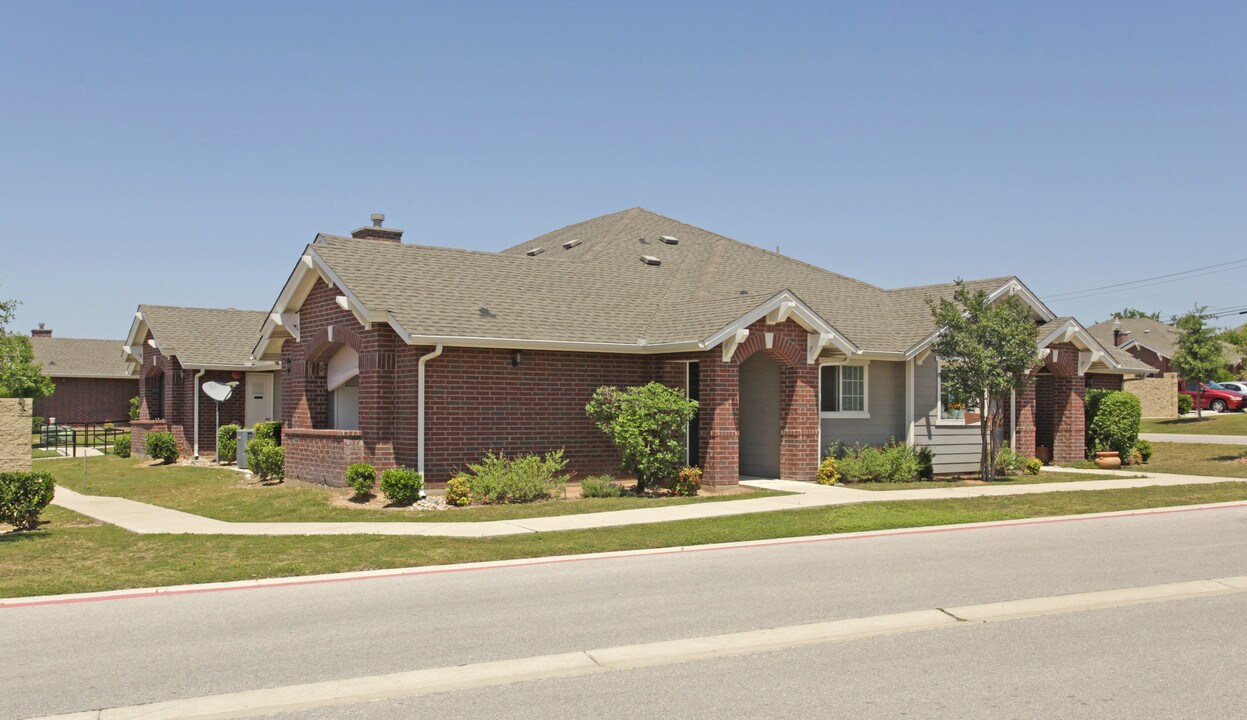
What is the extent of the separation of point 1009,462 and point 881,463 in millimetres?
3854

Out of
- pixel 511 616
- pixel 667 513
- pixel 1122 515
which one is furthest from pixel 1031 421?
pixel 511 616

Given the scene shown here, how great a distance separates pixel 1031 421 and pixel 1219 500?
586 centimetres

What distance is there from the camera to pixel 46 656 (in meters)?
7.88

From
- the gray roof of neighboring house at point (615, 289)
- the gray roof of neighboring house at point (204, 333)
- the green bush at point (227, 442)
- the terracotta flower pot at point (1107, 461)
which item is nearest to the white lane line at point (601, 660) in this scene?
the gray roof of neighboring house at point (615, 289)

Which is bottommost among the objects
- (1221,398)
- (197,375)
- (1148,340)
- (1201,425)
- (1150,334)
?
(1201,425)

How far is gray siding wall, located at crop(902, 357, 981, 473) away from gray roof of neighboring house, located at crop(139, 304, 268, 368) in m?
18.5

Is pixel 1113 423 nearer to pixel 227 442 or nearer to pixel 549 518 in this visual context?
pixel 549 518

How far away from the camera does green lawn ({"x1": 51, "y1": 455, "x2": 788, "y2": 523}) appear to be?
16.5 m

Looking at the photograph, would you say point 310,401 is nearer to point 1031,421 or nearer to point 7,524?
point 7,524

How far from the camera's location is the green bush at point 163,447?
95.2 feet

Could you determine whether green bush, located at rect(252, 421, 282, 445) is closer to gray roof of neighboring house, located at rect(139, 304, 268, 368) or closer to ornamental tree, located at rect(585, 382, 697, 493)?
gray roof of neighboring house, located at rect(139, 304, 268, 368)

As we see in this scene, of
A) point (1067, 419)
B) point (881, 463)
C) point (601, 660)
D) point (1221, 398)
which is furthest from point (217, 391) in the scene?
Answer: point (1221, 398)

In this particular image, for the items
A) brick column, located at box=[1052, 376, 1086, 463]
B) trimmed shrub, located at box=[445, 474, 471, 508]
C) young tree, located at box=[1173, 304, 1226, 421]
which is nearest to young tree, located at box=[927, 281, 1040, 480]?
brick column, located at box=[1052, 376, 1086, 463]

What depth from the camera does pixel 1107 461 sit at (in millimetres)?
25922
